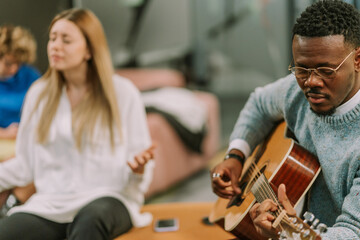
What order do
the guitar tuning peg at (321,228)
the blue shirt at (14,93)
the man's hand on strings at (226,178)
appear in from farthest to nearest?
the blue shirt at (14,93)
the man's hand on strings at (226,178)
the guitar tuning peg at (321,228)

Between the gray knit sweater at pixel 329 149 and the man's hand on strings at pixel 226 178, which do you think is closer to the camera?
the gray knit sweater at pixel 329 149

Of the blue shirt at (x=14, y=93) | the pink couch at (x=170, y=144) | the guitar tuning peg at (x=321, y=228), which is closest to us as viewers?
the guitar tuning peg at (x=321, y=228)

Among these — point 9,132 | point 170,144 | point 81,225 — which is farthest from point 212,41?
point 81,225

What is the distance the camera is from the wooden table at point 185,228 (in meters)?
1.62

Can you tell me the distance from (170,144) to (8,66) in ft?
4.31

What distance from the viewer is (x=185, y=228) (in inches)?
66.7

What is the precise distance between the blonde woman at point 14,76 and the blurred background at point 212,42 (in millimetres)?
2137

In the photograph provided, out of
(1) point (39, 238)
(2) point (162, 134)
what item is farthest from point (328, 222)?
(2) point (162, 134)

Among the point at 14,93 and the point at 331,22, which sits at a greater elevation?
the point at 331,22

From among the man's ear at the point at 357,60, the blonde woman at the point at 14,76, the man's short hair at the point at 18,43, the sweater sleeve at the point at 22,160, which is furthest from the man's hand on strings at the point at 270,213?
the blonde woman at the point at 14,76

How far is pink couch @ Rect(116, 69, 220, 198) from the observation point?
312cm

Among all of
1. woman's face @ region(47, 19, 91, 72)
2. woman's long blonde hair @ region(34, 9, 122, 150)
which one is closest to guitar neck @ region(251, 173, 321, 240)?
woman's long blonde hair @ region(34, 9, 122, 150)

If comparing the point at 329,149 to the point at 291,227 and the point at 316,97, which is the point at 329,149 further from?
the point at 291,227

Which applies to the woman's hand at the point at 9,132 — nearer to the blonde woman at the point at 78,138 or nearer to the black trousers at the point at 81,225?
the blonde woman at the point at 78,138
